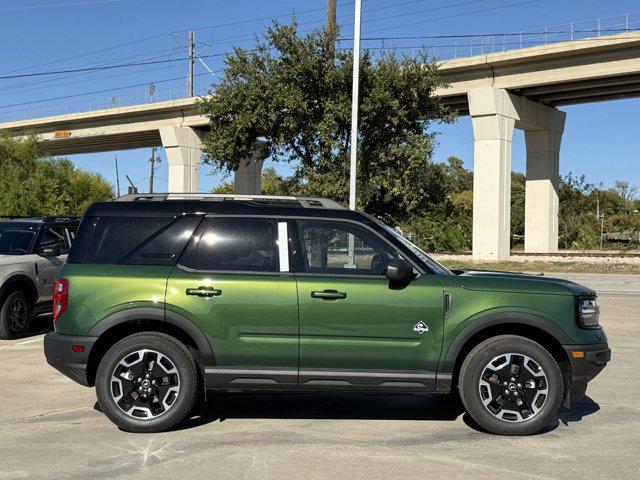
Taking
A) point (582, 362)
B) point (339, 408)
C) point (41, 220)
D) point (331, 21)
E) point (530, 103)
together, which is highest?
point (530, 103)

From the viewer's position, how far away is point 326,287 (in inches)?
227

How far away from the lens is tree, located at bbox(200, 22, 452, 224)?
22.7 m

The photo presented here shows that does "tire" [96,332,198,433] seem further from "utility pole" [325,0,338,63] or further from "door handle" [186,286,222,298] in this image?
"utility pole" [325,0,338,63]

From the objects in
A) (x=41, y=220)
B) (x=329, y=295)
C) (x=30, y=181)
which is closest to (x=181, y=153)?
A: (x=30, y=181)

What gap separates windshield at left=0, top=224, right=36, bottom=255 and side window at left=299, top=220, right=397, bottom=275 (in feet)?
21.9

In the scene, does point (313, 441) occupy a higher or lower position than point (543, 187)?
lower

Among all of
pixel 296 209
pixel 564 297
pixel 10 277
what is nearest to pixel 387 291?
pixel 296 209

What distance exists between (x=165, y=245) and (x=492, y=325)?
107 inches

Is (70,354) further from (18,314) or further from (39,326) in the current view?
(39,326)

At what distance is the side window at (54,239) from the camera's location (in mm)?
11383

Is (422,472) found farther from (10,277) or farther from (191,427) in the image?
(10,277)

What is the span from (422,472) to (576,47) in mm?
31777

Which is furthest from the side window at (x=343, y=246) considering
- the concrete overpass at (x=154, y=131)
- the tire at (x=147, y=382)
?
the concrete overpass at (x=154, y=131)

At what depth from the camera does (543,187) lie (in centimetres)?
4194
